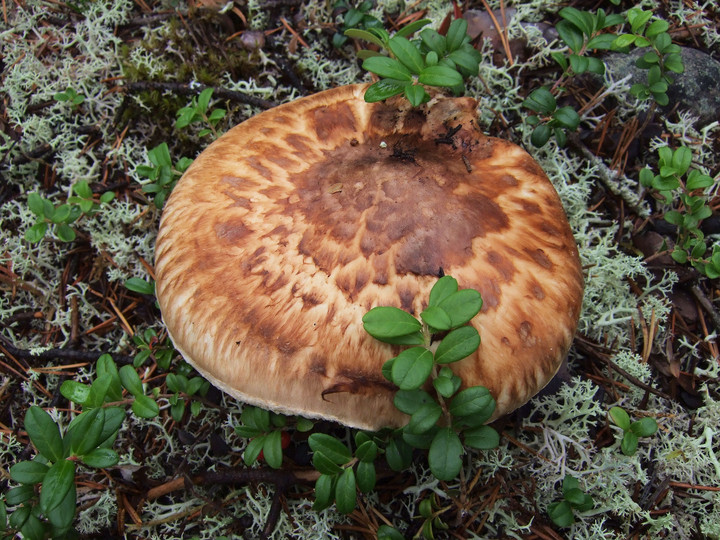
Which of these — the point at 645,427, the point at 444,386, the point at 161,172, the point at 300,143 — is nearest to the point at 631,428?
the point at 645,427

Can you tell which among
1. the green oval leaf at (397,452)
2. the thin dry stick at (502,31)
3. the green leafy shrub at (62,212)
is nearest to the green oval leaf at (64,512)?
the green oval leaf at (397,452)

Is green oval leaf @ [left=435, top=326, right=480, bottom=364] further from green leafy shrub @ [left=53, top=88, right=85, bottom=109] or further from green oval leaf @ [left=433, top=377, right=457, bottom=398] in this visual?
green leafy shrub @ [left=53, top=88, right=85, bottom=109]

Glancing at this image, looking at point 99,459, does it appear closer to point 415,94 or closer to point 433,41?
point 415,94

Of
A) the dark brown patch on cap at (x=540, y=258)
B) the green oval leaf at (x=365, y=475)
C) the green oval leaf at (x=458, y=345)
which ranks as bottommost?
the green oval leaf at (x=365, y=475)

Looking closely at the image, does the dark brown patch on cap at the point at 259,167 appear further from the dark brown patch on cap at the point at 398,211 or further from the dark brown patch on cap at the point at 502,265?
the dark brown patch on cap at the point at 502,265

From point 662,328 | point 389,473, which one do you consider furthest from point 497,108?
point 389,473

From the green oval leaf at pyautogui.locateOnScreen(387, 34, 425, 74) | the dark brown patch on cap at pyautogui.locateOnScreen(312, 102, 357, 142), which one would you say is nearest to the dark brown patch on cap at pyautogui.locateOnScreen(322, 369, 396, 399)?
the dark brown patch on cap at pyautogui.locateOnScreen(312, 102, 357, 142)

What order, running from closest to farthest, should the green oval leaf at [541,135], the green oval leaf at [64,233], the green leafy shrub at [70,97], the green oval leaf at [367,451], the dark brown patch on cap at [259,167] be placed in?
the green oval leaf at [367,451] < the dark brown patch on cap at [259,167] < the green oval leaf at [64,233] < the green oval leaf at [541,135] < the green leafy shrub at [70,97]

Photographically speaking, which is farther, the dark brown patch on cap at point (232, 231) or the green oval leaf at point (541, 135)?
the green oval leaf at point (541, 135)
